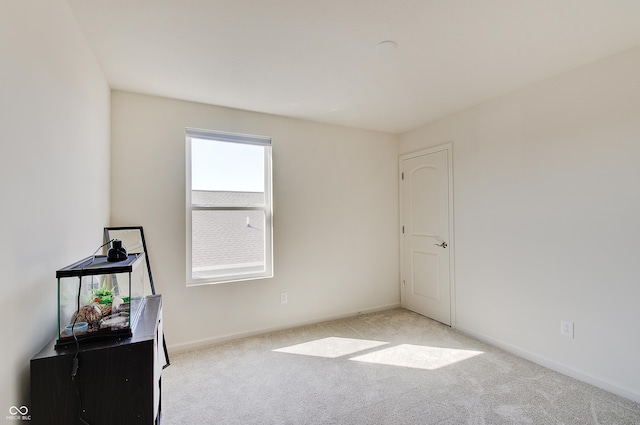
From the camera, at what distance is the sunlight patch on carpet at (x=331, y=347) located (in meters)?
2.77

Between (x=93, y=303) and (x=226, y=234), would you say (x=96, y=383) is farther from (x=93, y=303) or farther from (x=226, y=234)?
(x=226, y=234)

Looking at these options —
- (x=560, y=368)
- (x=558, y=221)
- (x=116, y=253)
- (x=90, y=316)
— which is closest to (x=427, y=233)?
(x=558, y=221)

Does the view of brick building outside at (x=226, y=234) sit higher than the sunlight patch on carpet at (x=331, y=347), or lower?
higher

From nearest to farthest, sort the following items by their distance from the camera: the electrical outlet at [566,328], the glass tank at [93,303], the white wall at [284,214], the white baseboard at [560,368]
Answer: the glass tank at [93,303], the white baseboard at [560,368], the electrical outlet at [566,328], the white wall at [284,214]

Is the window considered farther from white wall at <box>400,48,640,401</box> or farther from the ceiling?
white wall at <box>400,48,640,401</box>

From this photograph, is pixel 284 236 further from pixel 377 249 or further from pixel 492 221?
pixel 492 221

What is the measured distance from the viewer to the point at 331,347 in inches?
114

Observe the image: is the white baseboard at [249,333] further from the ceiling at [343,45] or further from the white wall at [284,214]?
the ceiling at [343,45]

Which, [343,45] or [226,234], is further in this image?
[226,234]

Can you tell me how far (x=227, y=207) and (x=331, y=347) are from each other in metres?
1.80

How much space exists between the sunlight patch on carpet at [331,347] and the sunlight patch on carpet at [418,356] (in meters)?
0.14

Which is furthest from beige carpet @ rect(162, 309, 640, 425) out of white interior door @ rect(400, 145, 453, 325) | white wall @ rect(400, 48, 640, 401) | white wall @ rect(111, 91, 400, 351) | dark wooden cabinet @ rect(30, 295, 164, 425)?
dark wooden cabinet @ rect(30, 295, 164, 425)

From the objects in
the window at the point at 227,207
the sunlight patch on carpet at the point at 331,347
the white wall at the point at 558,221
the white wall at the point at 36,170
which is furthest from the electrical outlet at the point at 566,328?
the white wall at the point at 36,170

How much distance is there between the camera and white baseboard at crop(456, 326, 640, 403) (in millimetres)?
2078
